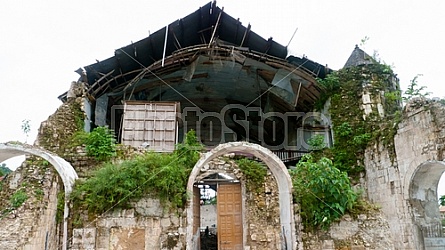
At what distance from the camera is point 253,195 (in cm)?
1098

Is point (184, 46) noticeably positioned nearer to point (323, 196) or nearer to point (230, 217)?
point (230, 217)

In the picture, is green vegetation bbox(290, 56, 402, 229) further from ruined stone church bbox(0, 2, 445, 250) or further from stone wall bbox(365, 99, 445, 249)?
stone wall bbox(365, 99, 445, 249)

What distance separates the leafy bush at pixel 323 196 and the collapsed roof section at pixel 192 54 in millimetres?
6989

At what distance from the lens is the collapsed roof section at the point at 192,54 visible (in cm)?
1397

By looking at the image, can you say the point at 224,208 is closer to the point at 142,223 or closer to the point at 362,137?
the point at 142,223

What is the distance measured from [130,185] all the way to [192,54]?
761cm

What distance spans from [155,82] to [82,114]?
12.7ft

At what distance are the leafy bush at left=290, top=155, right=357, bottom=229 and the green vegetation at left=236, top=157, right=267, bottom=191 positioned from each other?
94.8 inches

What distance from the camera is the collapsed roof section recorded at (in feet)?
45.8

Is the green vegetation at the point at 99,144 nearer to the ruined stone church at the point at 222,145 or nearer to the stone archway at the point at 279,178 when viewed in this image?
the ruined stone church at the point at 222,145

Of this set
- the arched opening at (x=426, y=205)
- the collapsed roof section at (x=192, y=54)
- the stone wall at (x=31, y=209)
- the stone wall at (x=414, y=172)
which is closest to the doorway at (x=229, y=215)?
the stone wall at (x=31, y=209)

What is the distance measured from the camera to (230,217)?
1123 cm

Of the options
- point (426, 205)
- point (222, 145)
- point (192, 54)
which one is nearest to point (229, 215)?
point (222, 145)

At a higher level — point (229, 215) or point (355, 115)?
point (355, 115)
